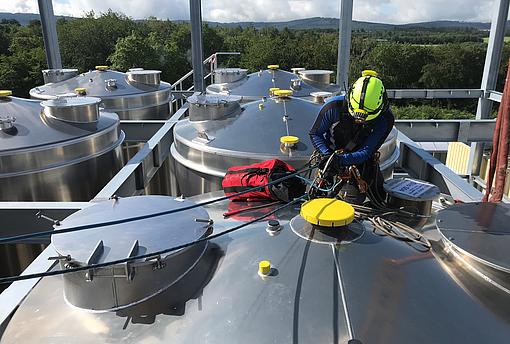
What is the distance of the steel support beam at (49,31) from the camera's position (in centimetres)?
1226

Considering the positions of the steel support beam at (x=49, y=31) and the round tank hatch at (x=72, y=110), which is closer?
the round tank hatch at (x=72, y=110)

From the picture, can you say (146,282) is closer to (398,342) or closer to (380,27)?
(398,342)

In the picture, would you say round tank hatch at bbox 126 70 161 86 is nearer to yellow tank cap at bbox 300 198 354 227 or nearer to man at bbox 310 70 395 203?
man at bbox 310 70 395 203

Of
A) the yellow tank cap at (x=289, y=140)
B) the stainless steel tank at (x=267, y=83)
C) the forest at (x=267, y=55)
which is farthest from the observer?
the forest at (x=267, y=55)

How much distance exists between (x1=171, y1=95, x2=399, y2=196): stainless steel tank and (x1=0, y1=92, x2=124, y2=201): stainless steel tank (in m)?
1.05

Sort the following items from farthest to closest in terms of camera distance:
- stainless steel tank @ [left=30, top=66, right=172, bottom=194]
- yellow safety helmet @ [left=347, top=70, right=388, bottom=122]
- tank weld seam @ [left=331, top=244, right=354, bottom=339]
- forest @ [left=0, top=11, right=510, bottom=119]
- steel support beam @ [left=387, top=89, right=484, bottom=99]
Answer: forest @ [left=0, top=11, right=510, bottom=119], steel support beam @ [left=387, top=89, right=484, bottom=99], stainless steel tank @ [left=30, top=66, right=172, bottom=194], yellow safety helmet @ [left=347, top=70, right=388, bottom=122], tank weld seam @ [left=331, top=244, right=354, bottom=339]

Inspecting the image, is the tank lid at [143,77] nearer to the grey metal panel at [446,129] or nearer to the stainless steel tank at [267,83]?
the stainless steel tank at [267,83]

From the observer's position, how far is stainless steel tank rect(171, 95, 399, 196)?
5.12m

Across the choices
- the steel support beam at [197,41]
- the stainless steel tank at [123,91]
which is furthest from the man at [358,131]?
the steel support beam at [197,41]

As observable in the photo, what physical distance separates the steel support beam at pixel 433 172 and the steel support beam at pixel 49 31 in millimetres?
10743

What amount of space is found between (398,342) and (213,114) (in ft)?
14.1

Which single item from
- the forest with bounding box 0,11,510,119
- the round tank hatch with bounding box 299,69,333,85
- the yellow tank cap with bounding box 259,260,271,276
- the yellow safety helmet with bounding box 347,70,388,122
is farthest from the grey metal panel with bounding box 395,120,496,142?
the forest with bounding box 0,11,510,119

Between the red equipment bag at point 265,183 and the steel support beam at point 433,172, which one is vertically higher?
the red equipment bag at point 265,183

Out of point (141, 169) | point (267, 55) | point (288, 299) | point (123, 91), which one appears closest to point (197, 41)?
point (123, 91)
